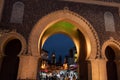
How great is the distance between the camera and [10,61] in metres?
7.69

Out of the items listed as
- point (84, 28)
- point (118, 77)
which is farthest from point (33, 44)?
point (118, 77)

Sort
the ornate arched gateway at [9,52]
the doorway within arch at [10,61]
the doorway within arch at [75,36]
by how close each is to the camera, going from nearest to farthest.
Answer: the ornate arched gateway at [9,52], the doorway within arch at [10,61], the doorway within arch at [75,36]

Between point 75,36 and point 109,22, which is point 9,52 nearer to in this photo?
point 75,36

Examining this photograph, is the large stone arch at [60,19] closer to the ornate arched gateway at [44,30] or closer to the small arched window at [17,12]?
the ornate arched gateway at [44,30]

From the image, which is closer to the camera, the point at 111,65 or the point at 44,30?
the point at 44,30

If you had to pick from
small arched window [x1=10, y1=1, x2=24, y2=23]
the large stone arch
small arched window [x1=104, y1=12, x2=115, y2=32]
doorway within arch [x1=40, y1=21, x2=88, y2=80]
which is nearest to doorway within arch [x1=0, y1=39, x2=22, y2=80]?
small arched window [x1=10, y1=1, x2=24, y2=23]

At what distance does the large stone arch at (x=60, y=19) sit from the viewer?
700cm

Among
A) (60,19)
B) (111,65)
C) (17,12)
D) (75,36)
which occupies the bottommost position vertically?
(111,65)

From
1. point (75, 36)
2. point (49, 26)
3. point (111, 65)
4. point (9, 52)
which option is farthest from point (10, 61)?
point (111, 65)

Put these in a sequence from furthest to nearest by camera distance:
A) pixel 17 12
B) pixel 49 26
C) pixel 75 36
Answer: pixel 75 36 → pixel 49 26 → pixel 17 12

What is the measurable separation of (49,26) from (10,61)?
263 centimetres

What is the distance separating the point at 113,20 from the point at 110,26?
0.44 meters

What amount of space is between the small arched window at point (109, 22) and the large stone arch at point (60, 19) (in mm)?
884

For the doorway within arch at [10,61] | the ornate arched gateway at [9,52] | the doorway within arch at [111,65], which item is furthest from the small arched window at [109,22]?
the doorway within arch at [10,61]
